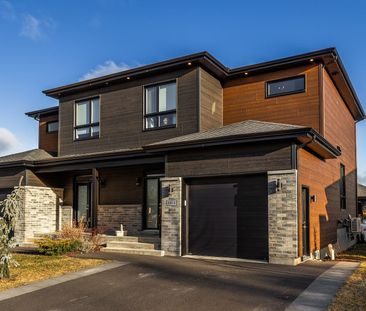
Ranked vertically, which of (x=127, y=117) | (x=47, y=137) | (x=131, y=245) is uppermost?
(x=127, y=117)

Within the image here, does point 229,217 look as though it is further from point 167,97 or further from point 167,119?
point 167,97

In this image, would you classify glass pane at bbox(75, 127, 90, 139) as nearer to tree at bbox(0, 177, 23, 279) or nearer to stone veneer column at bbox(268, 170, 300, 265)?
tree at bbox(0, 177, 23, 279)

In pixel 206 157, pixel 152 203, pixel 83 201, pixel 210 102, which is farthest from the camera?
pixel 83 201

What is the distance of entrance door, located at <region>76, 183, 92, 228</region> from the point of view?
18469 millimetres

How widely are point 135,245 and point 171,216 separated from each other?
1.94 m

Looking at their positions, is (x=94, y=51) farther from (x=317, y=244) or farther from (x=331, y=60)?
(x=317, y=244)

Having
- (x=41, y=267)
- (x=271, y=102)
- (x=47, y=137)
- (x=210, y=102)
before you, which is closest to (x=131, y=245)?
(x=41, y=267)

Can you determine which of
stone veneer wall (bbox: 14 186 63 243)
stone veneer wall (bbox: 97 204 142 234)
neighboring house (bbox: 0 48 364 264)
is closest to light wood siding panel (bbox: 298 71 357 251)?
neighboring house (bbox: 0 48 364 264)

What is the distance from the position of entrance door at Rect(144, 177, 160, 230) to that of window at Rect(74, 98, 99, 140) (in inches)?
127

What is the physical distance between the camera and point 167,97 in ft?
51.0

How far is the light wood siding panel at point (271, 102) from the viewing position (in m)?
14.2

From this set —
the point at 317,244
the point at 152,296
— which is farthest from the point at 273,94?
the point at 152,296

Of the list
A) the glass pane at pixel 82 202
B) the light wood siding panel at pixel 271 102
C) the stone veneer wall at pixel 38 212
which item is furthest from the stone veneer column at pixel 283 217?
the stone veneer wall at pixel 38 212

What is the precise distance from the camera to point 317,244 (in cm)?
1328
